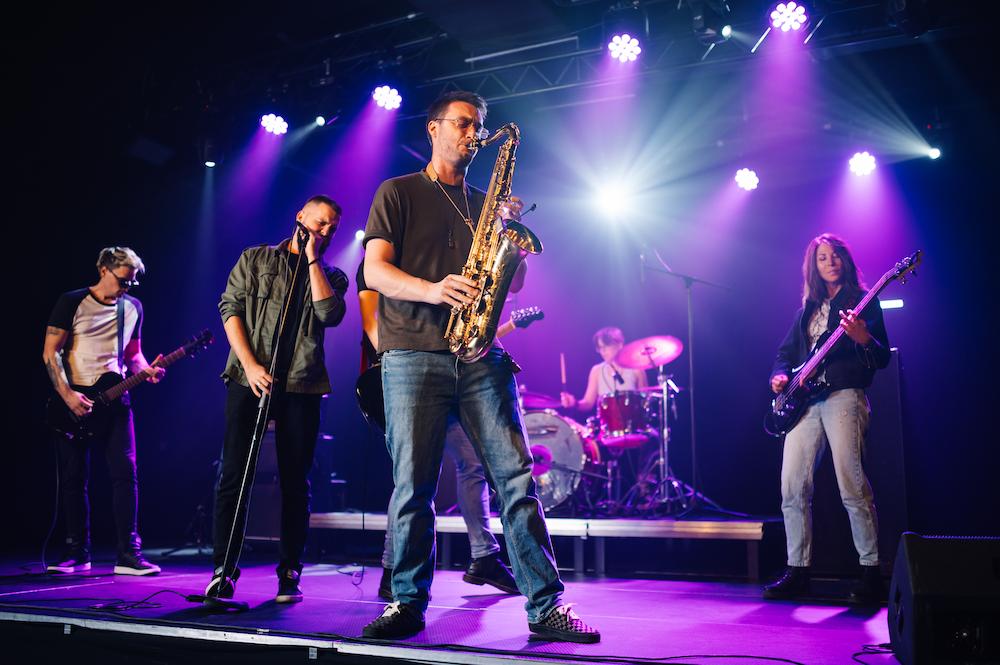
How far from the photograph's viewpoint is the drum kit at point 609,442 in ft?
25.2

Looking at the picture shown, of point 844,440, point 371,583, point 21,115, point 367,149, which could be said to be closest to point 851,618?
point 844,440

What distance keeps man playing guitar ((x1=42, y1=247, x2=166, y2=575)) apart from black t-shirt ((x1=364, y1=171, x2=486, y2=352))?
3401mm

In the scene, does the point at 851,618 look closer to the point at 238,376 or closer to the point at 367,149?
the point at 238,376

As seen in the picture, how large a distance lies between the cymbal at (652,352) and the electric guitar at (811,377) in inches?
110

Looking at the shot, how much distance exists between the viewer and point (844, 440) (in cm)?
464

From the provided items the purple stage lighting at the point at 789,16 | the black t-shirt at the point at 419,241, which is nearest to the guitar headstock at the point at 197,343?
the black t-shirt at the point at 419,241

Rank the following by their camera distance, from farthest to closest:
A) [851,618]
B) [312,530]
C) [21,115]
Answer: [21,115]
[312,530]
[851,618]

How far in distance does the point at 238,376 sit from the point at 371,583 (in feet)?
5.78

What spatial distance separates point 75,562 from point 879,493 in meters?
5.60

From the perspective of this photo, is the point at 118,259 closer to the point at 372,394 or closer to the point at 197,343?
the point at 197,343

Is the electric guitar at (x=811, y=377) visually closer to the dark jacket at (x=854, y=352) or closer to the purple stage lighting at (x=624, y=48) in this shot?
the dark jacket at (x=854, y=352)

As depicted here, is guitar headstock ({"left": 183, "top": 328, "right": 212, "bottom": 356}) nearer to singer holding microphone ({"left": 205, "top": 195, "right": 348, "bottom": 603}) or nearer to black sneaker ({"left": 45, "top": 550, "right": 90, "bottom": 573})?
singer holding microphone ({"left": 205, "top": 195, "right": 348, "bottom": 603})

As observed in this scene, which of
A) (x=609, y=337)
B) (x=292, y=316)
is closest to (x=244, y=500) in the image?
(x=292, y=316)

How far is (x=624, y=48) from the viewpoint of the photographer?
7.22 m
